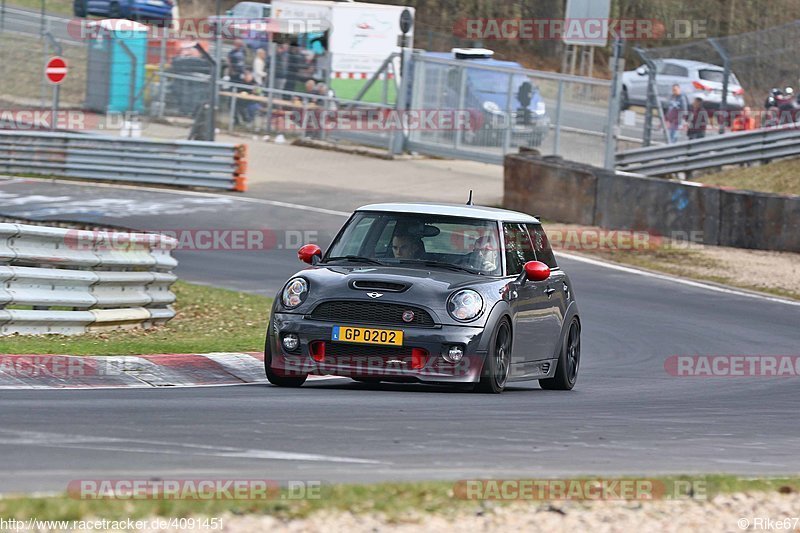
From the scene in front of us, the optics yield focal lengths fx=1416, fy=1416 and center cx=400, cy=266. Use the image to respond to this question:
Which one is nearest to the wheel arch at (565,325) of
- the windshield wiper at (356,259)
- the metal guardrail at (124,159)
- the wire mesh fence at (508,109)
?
the windshield wiper at (356,259)

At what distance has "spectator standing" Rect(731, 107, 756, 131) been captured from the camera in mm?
27719

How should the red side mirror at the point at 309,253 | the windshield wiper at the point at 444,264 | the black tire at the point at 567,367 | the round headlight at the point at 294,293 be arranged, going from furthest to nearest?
the black tire at the point at 567,367, the red side mirror at the point at 309,253, the windshield wiper at the point at 444,264, the round headlight at the point at 294,293

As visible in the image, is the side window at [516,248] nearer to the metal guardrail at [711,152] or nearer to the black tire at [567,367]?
the black tire at [567,367]

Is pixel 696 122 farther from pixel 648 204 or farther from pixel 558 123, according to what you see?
pixel 648 204

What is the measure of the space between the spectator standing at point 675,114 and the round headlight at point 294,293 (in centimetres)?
1991

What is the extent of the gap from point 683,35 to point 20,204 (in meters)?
32.8

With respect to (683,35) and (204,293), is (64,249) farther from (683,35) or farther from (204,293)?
(683,35)

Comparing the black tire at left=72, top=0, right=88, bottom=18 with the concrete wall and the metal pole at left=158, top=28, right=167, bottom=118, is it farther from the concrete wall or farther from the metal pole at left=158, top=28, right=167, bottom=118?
the concrete wall

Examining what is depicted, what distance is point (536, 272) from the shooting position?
10453 millimetres

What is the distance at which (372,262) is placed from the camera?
33.9ft

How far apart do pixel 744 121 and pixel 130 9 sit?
25.7 m

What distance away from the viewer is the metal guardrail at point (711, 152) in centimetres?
2764

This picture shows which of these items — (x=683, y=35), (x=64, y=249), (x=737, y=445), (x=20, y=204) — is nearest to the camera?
(x=737, y=445)

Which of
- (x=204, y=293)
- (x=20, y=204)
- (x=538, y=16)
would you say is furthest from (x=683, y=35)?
(x=204, y=293)
